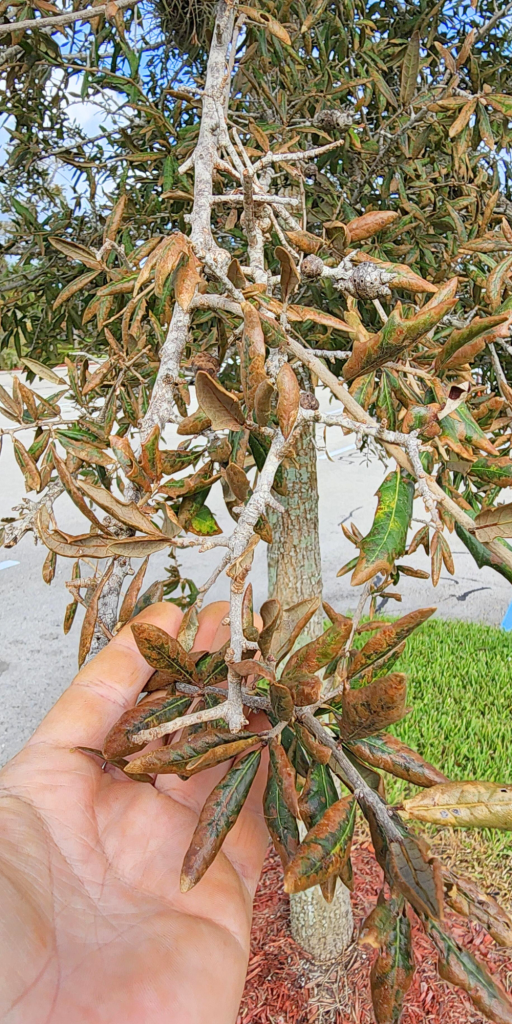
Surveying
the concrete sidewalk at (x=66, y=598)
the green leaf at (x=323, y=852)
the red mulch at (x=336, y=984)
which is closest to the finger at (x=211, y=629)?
the green leaf at (x=323, y=852)

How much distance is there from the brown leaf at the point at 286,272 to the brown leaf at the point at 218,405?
17 cm

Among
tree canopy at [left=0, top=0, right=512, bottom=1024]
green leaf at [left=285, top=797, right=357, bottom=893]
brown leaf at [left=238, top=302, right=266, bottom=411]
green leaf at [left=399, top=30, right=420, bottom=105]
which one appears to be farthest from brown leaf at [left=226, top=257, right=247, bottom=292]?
green leaf at [left=399, top=30, right=420, bottom=105]

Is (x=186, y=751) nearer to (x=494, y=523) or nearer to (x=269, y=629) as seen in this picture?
(x=269, y=629)

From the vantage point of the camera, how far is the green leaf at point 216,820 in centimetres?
60

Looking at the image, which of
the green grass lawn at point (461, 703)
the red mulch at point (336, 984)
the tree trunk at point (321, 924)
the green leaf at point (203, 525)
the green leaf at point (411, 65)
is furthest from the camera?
the green grass lawn at point (461, 703)

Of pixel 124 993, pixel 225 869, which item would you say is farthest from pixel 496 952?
pixel 124 993

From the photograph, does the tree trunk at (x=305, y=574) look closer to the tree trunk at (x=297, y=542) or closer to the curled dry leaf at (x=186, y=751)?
the tree trunk at (x=297, y=542)

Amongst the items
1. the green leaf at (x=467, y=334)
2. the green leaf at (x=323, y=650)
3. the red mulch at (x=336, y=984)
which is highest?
the green leaf at (x=467, y=334)

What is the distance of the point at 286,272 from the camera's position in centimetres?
75

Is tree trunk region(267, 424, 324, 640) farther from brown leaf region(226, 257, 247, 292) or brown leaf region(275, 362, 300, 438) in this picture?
brown leaf region(275, 362, 300, 438)

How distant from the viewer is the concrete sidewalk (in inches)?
151

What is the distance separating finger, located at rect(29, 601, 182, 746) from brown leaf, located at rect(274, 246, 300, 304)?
533 millimetres

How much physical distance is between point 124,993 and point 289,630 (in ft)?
1.55

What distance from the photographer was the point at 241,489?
73 cm
